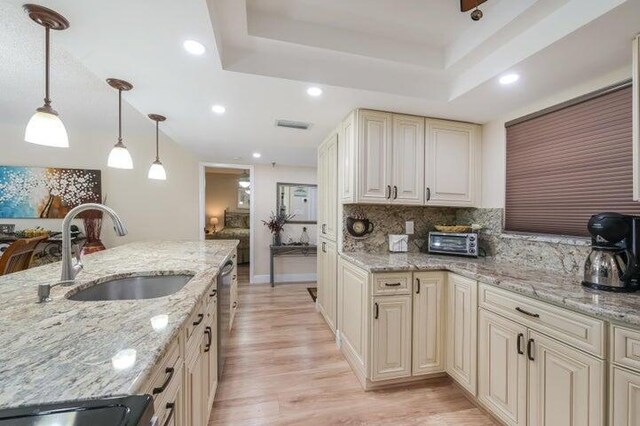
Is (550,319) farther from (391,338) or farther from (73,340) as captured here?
(73,340)

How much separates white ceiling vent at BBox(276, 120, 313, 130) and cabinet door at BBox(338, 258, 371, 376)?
143 centimetres

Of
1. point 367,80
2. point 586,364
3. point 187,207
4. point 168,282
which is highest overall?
point 367,80

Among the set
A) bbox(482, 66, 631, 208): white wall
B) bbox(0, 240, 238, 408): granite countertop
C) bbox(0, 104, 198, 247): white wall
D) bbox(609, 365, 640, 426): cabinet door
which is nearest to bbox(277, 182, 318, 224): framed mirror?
bbox(0, 104, 198, 247): white wall

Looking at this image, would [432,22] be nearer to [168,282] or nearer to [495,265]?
[495,265]

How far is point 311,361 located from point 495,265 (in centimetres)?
172

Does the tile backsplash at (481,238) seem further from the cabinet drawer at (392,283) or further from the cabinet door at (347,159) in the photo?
the cabinet drawer at (392,283)

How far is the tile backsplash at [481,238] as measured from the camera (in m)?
1.91

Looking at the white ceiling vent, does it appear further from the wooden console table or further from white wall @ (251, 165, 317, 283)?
the wooden console table

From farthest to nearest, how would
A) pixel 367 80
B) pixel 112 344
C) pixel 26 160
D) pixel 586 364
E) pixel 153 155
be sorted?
pixel 153 155
pixel 26 160
pixel 367 80
pixel 586 364
pixel 112 344

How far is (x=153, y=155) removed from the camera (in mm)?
4305

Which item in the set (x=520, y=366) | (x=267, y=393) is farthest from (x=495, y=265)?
(x=267, y=393)

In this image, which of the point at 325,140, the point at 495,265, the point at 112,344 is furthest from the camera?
the point at 325,140

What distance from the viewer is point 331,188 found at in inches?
117

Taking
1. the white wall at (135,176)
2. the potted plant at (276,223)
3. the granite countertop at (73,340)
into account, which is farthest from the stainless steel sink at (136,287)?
the potted plant at (276,223)
